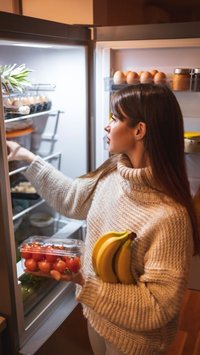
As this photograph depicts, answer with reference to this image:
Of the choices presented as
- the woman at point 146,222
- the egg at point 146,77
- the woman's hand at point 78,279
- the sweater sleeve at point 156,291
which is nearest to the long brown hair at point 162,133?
the woman at point 146,222

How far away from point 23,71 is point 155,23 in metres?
0.59

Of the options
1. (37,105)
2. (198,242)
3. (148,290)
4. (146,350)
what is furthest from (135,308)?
(37,105)

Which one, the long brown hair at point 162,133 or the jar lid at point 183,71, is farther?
the jar lid at point 183,71

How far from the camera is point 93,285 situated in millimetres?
1065

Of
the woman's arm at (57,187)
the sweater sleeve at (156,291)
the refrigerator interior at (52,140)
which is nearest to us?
the sweater sleeve at (156,291)

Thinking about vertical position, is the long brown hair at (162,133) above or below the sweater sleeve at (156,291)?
above

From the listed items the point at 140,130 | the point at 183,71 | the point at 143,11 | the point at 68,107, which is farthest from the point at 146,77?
the point at 140,130

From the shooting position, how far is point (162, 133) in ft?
3.54

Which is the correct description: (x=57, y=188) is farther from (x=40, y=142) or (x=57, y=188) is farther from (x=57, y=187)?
(x=40, y=142)

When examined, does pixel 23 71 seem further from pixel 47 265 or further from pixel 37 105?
pixel 47 265

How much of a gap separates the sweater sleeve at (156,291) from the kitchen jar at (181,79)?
77 cm

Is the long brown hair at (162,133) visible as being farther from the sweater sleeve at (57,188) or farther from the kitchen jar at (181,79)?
the kitchen jar at (181,79)

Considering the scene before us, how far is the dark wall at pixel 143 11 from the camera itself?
1517mm

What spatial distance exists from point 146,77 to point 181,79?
15 cm
